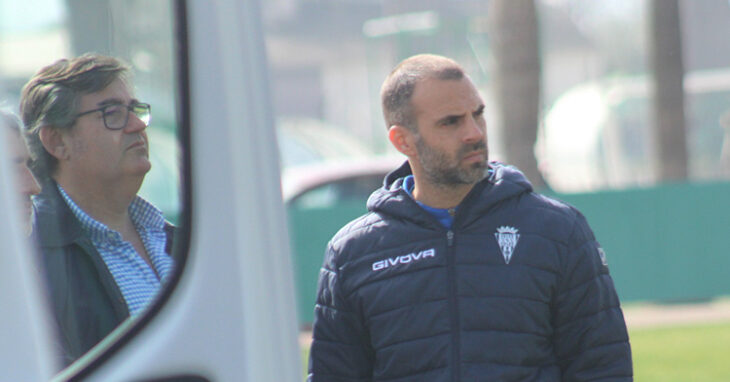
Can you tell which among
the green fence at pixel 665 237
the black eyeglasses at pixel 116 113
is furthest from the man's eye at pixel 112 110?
the green fence at pixel 665 237

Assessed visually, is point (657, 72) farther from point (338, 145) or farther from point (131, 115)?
point (131, 115)

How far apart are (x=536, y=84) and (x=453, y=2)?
17009mm

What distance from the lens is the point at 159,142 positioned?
4.94 ft

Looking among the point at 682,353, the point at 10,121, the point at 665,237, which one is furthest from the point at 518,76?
the point at 10,121

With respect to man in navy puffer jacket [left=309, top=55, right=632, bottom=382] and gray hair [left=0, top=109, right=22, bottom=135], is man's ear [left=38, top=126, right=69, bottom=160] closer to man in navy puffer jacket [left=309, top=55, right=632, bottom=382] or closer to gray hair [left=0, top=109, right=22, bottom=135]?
gray hair [left=0, top=109, right=22, bottom=135]

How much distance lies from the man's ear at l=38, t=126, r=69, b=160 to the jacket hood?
1141 millimetres

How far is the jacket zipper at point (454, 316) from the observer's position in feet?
7.76

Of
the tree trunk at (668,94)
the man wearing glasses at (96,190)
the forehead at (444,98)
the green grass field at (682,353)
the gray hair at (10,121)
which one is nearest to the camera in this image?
the gray hair at (10,121)

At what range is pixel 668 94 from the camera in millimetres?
15383

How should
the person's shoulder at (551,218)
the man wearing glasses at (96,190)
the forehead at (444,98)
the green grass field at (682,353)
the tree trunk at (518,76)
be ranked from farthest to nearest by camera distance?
the tree trunk at (518,76), the green grass field at (682,353), the forehead at (444,98), the person's shoulder at (551,218), the man wearing glasses at (96,190)

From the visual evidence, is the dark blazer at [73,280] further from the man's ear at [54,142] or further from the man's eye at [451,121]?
the man's eye at [451,121]

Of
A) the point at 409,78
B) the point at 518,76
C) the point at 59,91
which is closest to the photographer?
the point at 59,91

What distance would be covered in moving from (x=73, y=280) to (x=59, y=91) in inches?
10.3

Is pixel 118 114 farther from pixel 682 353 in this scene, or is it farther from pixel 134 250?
pixel 682 353
